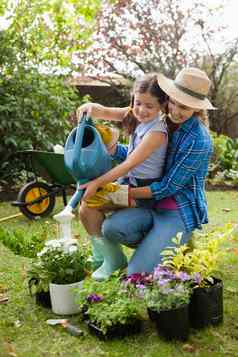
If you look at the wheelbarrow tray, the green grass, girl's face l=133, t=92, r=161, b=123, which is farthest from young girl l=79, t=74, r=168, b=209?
the wheelbarrow tray

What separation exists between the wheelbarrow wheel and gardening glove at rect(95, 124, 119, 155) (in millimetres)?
1876

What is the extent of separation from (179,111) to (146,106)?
173mm

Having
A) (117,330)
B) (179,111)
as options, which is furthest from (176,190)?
(117,330)

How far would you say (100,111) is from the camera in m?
3.08

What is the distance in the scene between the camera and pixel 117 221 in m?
2.83

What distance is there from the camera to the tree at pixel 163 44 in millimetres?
8188

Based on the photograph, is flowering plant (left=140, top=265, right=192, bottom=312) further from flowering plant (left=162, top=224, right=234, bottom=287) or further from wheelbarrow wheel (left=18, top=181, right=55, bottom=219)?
wheelbarrow wheel (left=18, top=181, right=55, bottom=219)

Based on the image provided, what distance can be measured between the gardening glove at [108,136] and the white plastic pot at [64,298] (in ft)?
2.65

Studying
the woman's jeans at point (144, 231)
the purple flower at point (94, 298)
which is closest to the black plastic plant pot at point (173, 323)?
the purple flower at point (94, 298)

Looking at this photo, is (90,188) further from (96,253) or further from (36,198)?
(36,198)

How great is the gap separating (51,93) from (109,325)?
424 centimetres

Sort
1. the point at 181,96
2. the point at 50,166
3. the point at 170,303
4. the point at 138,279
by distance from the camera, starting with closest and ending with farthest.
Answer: the point at 170,303
the point at 138,279
the point at 181,96
the point at 50,166

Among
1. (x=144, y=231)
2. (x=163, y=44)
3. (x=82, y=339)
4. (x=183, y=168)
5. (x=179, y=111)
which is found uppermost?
(x=163, y=44)

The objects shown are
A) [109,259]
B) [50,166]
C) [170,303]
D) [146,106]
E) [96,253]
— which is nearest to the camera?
[170,303]
